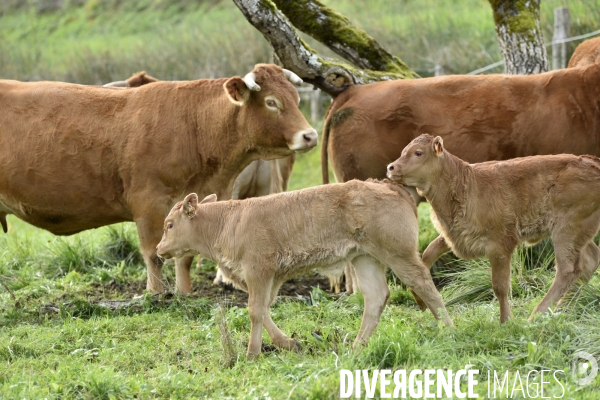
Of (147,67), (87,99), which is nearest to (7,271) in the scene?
(87,99)

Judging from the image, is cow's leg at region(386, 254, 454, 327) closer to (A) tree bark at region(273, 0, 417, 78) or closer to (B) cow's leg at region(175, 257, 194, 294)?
(B) cow's leg at region(175, 257, 194, 294)

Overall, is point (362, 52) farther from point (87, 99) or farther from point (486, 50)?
point (486, 50)

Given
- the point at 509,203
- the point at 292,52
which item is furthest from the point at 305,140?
the point at 509,203

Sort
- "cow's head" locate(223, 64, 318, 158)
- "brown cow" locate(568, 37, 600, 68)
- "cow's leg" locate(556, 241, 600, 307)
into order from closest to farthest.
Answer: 1. "cow's leg" locate(556, 241, 600, 307)
2. "cow's head" locate(223, 64, 318, 158)
3. "brown cow" locate(568, 37, 600, 68)

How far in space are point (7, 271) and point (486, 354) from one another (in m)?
5.96

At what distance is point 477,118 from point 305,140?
6.09 ft

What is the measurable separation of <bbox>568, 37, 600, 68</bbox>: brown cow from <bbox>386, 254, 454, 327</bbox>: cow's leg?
14.4 feet

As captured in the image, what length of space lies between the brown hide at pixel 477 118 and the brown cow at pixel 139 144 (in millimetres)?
869

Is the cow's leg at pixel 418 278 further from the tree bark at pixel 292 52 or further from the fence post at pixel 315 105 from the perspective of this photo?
the fence post at pixel 315 105

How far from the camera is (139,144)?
8203 mm

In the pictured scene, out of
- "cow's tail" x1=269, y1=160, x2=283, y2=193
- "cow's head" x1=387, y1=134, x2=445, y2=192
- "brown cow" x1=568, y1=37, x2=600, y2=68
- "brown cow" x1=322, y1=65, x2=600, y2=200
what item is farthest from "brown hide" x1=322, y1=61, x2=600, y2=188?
"cow's head" x1=387, y1=134, x2=445, y2=192

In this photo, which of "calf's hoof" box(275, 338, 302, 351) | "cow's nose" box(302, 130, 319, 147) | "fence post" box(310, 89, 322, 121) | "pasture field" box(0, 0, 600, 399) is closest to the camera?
"pasture field" box(0, 0, 600, 399)

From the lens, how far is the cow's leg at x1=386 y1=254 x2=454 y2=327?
6.45 meters

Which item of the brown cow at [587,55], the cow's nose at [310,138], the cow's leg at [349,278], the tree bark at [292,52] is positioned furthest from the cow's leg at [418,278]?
the brown cow at [587,55]
